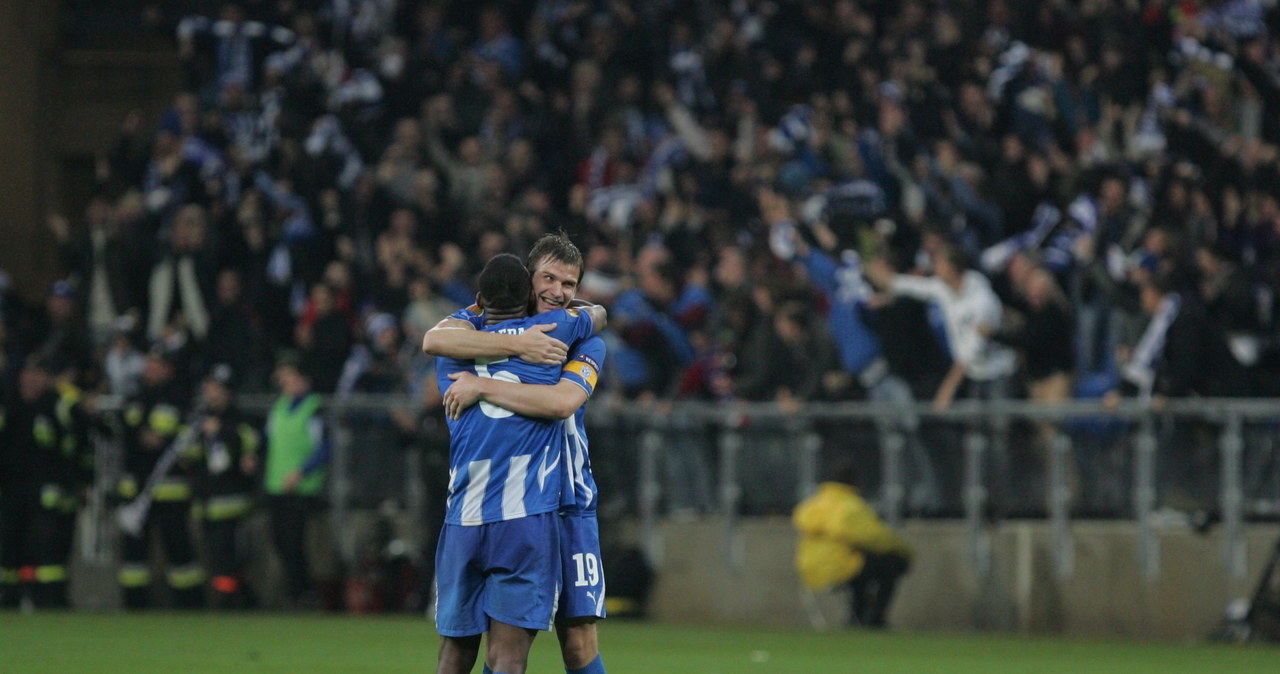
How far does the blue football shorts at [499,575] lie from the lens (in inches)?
296

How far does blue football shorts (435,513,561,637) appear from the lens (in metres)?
7.52

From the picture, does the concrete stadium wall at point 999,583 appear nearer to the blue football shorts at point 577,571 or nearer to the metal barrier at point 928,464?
the metal barrier at point 928,464

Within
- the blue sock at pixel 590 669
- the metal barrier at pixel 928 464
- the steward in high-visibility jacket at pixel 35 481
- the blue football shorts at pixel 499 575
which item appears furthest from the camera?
the steward in high-visibility jacket at pixel 35 481

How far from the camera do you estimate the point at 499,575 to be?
7.54 metres

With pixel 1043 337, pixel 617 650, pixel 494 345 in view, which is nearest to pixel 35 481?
pixel 617 650

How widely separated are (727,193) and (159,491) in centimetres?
596

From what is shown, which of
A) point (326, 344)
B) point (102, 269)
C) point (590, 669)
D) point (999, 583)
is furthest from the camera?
point (102, 269)

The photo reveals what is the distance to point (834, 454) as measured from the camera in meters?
17.3

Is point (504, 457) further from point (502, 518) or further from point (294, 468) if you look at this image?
point (294, 468)

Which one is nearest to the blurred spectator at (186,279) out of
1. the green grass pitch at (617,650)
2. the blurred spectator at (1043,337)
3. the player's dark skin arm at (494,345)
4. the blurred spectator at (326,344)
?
the blurred spectator at (326,344)

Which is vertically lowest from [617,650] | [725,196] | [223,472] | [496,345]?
[617,650]

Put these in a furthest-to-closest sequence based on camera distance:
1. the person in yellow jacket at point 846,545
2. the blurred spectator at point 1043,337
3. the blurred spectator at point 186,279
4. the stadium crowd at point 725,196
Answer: the blurred spectator at point 186,279 → the stadium crowd at point 725,196 → the person in yellow jacket at point 846,545 → the blurred spectator at point 1043,337

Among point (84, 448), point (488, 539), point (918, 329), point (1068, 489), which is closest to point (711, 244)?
point (918, 329)

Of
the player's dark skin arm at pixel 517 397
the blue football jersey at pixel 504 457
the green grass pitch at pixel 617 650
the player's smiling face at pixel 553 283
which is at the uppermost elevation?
the player's smiling face at pixel 553 283
